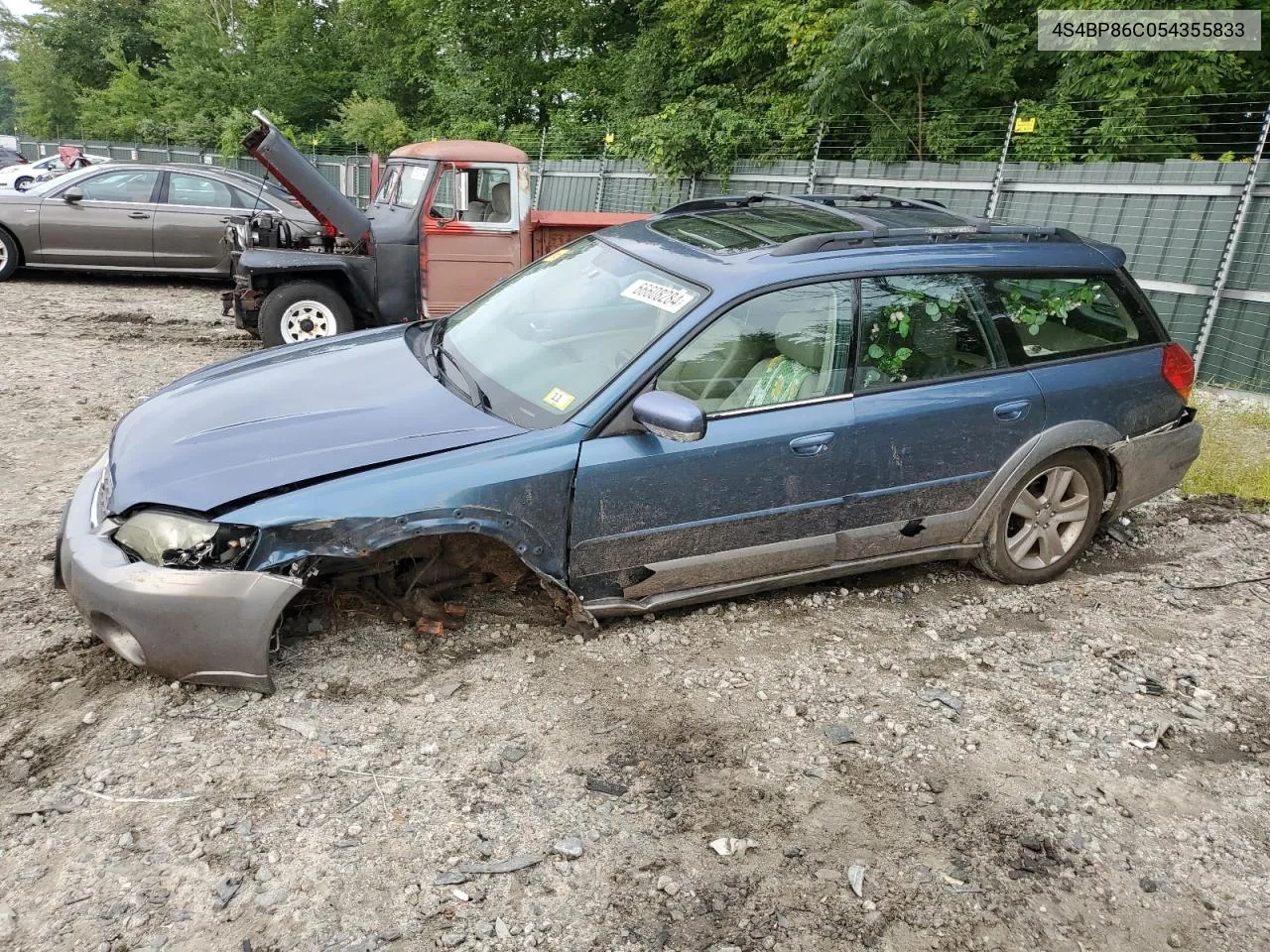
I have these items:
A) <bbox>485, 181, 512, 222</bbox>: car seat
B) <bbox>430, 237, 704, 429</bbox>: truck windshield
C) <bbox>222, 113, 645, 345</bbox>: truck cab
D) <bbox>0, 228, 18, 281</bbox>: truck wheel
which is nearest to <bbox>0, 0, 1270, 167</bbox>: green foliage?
<bbox>485, 181, 512, 222</bbox>: car seat

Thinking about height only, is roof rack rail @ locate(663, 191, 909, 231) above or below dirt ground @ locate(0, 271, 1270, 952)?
above

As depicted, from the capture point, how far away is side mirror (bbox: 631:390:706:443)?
10.3 ft

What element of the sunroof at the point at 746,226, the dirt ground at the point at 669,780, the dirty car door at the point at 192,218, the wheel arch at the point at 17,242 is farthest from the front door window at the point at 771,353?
the wheel arch at the point at 17,242

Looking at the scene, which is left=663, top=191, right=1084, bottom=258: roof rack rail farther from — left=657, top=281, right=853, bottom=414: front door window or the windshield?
the windshield

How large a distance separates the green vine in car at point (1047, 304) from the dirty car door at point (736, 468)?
898 millimetres

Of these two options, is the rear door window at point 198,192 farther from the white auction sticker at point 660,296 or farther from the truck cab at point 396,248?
the white auction sticker at point 660,296

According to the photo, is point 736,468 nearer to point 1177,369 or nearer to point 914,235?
point 914,235

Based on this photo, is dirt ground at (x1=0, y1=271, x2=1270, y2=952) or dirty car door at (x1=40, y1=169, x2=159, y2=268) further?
dirty car door at (x1=40, y1=169, x2=159, y2=268)

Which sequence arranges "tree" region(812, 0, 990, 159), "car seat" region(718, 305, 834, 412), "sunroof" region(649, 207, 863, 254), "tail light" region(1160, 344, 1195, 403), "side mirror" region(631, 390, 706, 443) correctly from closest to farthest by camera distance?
"side mirror" region(631, 390, 706, 443) → "car seat" region(718, 305, 834, 412) → "sunroof" region(649, 207, 863, 254) → "tail light" region(1160, 344, 1195, 403) → "tree" region(812, 0, 990, 159)

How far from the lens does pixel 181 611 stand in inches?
114

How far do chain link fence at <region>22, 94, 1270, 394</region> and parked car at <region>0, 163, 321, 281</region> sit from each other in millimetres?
4950

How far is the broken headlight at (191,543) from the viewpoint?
2.92m

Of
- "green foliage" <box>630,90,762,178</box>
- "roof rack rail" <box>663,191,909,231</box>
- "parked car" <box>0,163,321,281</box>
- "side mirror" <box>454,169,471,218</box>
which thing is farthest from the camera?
"green foliage" <box>630,90,762,178</box>

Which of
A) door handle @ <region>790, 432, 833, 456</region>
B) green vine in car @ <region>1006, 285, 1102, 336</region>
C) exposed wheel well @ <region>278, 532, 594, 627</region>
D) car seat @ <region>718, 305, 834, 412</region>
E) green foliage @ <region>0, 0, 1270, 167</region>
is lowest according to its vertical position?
exposed wheel well @ <region>278, 532, 594, 627</region>
